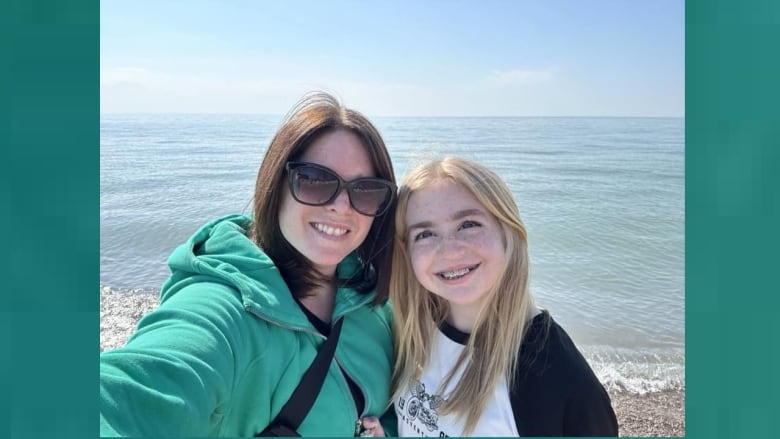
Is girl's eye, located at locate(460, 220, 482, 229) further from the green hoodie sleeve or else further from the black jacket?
the green hoodie sleeve

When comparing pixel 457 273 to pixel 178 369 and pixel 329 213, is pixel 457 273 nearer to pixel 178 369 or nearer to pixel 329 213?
pixel 329 213

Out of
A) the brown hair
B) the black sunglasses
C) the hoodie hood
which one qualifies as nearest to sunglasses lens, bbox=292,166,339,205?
the black sunglasses

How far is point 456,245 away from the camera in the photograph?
2291 mm

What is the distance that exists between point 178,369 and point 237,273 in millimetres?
518

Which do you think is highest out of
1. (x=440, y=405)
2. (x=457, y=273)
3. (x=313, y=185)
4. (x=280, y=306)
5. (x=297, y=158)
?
(x=297, y=158)

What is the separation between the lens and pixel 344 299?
7.83 ft

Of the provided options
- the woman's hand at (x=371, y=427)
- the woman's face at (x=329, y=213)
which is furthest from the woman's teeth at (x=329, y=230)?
the woman's hand at (x=371, y=427)

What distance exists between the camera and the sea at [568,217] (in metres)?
6.33

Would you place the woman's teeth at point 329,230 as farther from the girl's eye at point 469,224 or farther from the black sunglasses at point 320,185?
the girl's eye at point 469,224

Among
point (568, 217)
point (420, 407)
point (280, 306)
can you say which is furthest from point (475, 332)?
point (568, 217)

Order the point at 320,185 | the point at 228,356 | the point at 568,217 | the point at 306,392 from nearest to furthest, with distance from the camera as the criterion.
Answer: the point at 228,356 < the point at 306,392 < the point at 320,185 < the point at 568,217
